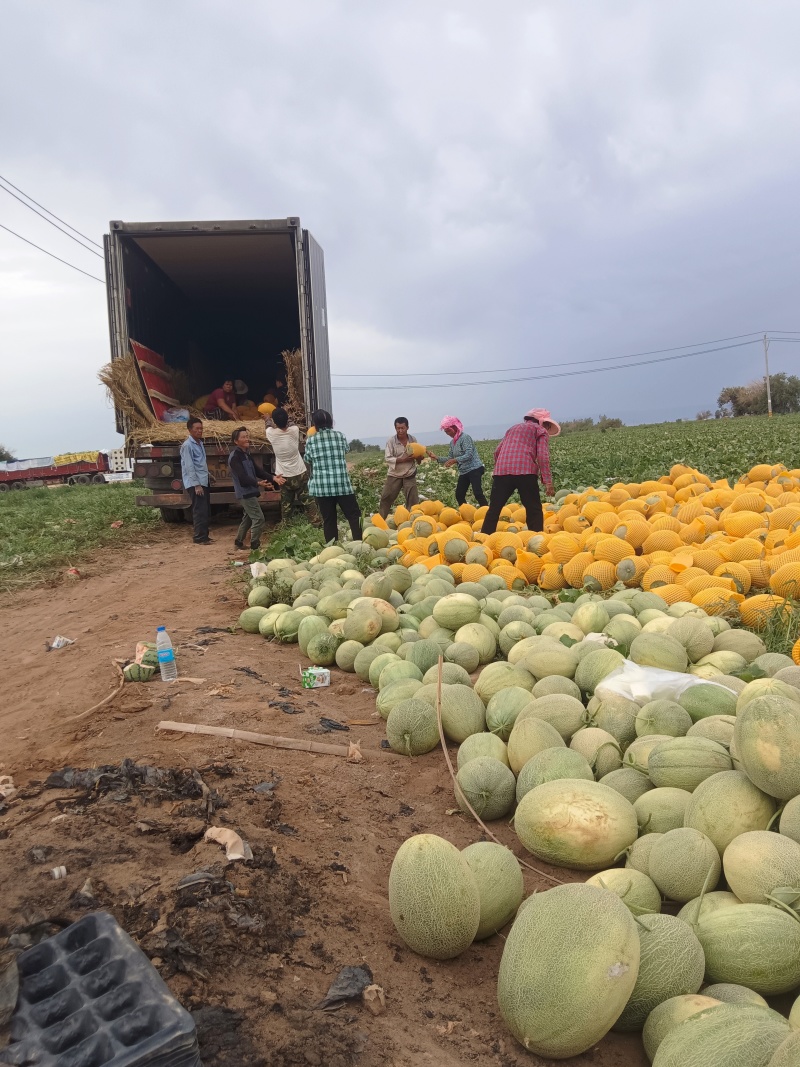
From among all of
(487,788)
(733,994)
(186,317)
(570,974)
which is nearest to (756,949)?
(733,994)

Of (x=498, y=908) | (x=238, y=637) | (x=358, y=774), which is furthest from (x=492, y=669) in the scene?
(x=238, y=637)

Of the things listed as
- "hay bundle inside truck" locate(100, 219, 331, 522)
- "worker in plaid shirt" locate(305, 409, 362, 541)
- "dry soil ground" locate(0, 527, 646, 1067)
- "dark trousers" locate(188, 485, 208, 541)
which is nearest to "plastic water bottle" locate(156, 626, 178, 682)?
"dry soil ground" locate(0, 527, 646, 1067)

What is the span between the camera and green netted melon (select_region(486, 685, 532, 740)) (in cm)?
370

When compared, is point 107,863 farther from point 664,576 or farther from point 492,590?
point 664,576

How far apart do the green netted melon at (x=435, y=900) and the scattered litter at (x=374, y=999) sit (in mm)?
245

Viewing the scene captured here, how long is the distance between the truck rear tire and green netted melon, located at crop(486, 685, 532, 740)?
11.4 metres

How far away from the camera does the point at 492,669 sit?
422 cm

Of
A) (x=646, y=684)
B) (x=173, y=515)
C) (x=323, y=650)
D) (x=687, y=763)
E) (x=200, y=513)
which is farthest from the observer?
(x=173, y=515)

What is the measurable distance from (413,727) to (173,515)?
1129 cm

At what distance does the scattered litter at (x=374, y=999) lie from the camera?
2.06 meters

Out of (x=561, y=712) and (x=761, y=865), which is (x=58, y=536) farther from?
(x=761, y=865)

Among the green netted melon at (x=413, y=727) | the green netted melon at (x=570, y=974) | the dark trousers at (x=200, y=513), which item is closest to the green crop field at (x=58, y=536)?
the dark trousers at (x=200, y=513)

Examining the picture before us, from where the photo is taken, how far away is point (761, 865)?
2230 millimetres

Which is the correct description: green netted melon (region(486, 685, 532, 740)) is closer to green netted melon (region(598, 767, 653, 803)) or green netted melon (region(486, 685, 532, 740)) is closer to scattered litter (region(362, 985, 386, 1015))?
green netted melon (region(598, 767, 653, 803))
